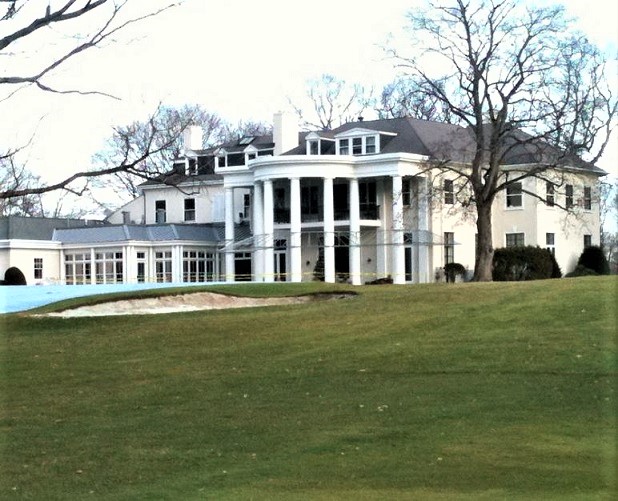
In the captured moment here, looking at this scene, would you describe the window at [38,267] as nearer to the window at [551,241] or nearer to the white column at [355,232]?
the white column at [355,232]

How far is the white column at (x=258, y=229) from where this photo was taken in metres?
56.0

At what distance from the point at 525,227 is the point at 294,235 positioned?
529 inches

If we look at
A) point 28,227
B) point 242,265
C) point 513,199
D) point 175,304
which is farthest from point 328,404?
point 28,227

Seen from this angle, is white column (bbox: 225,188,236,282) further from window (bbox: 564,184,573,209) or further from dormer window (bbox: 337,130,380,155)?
window (bbox: 564,184,573,209)

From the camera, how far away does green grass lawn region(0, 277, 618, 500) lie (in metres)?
10.00

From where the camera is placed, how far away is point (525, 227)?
57250 mm

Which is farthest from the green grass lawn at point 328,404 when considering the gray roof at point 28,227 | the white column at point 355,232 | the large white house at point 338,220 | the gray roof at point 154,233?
the gray roof at point 28,227

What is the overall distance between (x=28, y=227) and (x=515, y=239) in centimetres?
3001

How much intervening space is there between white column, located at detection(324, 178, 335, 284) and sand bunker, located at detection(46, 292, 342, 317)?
1910 centimetres

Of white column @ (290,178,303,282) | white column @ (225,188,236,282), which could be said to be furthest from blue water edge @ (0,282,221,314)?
white column @ (225,188,236,282)

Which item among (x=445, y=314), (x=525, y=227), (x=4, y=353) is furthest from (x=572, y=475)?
(x=525, y=227)

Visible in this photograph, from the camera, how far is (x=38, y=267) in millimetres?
63594

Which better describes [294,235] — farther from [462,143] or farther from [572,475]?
[572,475]

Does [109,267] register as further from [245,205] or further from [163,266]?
[245,205]
